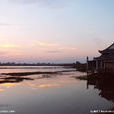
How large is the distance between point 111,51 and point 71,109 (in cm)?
3136

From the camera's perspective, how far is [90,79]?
43031 mm

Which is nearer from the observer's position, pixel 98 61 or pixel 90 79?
pixel 90 79

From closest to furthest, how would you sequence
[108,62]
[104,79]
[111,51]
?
[104,79], [108,62], [111,51]

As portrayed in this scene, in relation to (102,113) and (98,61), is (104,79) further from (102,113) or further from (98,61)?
(102,113)

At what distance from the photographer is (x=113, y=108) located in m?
16.8

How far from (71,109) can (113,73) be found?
75.0ft

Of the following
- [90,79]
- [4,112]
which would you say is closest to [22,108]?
[4,112]

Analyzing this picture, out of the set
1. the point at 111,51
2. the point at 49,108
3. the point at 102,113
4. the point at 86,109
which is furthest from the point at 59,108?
the point at 111,51

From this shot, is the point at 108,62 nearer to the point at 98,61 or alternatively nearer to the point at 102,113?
the point at 98,61

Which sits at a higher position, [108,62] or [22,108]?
[108,62]

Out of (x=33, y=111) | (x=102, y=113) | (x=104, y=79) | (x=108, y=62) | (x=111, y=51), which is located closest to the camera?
(x=102, y=113)

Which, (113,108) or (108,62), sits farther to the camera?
(108,62)

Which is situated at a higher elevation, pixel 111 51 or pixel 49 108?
pixel 111 51

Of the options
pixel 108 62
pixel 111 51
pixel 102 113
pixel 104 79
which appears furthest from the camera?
pixel 111 51
